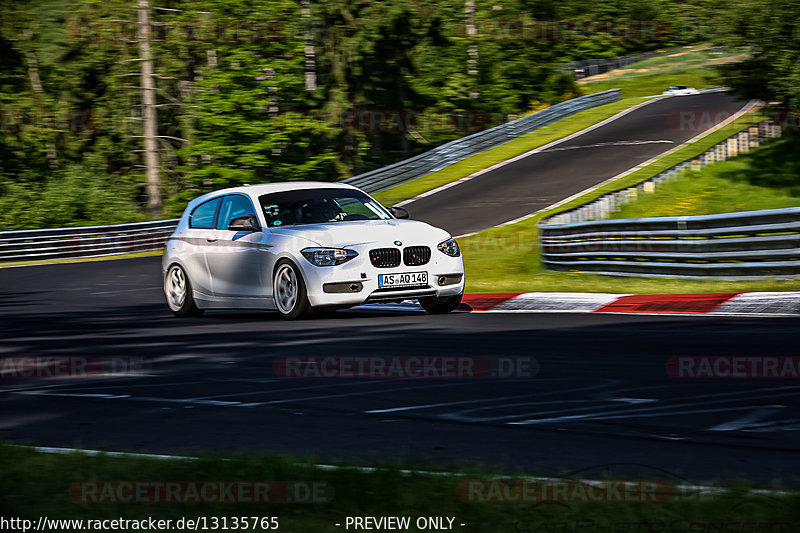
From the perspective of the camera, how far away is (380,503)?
4465 mm

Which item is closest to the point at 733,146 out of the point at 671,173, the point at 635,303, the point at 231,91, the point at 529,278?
the point at 671,173

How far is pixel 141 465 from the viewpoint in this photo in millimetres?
5395

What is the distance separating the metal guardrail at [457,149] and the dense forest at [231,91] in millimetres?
6624

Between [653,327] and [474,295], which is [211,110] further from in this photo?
[653,327]

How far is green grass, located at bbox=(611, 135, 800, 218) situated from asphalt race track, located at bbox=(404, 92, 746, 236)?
237cm

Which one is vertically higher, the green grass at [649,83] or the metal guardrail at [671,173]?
the green grass at [649,83]

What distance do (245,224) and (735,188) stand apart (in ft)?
70.5

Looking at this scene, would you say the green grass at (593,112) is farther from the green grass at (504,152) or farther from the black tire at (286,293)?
the black tire at (286,293)

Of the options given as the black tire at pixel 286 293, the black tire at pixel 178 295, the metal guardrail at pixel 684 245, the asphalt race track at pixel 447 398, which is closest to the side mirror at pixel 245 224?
the black tire at pixel 286 293

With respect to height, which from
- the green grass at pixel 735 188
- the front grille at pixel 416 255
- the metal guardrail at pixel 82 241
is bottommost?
the metal guardrail at pixel 82 241

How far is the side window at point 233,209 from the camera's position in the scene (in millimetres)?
13961

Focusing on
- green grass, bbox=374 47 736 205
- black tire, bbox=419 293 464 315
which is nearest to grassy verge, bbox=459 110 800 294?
black tire, bbox=419 293 464 315

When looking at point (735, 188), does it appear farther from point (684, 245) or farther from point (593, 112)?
point (593, 112)

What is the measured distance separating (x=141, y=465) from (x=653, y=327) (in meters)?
6.65
